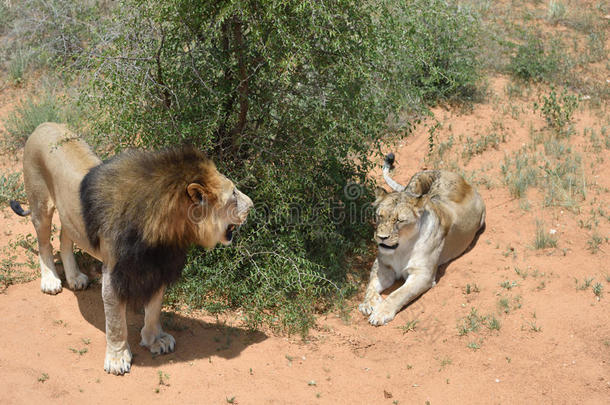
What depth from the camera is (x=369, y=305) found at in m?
6.41

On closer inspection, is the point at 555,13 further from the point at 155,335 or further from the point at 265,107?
the point at 155,335

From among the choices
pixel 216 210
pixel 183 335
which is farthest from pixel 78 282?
pixel 216 210

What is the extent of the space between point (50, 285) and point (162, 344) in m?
1.52

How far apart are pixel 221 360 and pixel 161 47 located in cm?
298

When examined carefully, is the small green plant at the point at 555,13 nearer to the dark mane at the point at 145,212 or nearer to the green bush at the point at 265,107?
the green bush at the point at 265,107

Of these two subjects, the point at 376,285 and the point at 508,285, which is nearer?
the point at 508,285

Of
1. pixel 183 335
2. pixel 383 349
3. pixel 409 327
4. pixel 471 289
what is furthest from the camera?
pixel 471 289

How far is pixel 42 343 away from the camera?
515 centimetres

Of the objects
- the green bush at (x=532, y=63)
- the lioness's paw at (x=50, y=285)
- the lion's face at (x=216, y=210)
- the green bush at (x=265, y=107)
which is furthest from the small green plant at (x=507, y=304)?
the green bush at (x=532, y=63)

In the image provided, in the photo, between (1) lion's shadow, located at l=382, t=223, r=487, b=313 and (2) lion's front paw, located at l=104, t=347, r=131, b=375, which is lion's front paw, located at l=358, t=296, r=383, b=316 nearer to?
(1) lion's shadow, located at l=382, t=223, r=487, b=313

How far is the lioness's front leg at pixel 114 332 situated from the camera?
4656 millimetres

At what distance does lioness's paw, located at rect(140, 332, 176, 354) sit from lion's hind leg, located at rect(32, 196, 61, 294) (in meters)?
1.33

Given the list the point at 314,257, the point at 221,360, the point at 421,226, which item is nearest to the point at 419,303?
the point at 421,226

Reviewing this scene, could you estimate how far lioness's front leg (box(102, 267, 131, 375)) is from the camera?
15.3 feet
